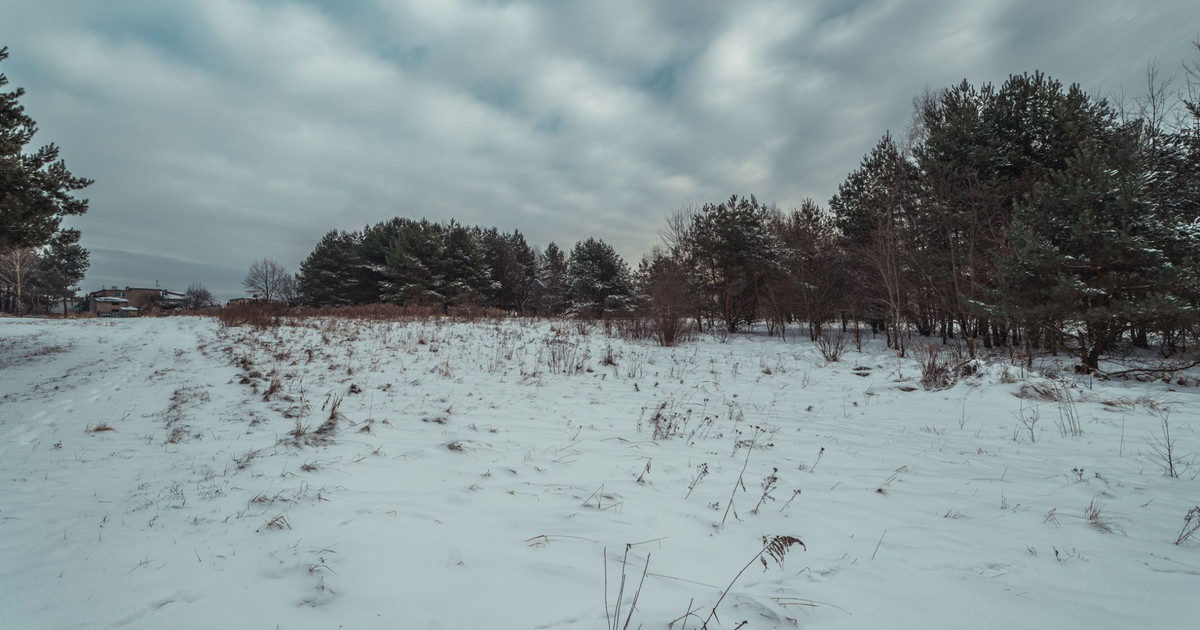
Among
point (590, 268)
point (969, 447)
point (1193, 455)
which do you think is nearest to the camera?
point (1193, 455)

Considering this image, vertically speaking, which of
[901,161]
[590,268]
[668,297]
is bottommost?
[668,297]

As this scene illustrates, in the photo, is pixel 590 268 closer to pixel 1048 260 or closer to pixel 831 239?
pixel 831 239

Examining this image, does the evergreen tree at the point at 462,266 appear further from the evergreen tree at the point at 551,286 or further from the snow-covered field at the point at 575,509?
the snow-covered field at the point at 575,509

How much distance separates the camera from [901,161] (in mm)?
16984

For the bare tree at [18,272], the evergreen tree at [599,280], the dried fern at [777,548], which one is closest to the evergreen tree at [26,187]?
the dried fern at [777,548]

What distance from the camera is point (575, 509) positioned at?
275 centimetres

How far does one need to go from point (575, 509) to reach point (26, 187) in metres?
14.2

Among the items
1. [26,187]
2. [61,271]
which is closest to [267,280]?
[61,271]

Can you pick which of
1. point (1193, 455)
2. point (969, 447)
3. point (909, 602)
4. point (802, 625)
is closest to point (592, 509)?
point (802, 625)

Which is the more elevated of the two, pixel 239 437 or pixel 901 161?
pixel 901 161

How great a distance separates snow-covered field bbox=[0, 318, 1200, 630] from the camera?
5.88ft

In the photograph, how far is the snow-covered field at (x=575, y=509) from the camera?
5.88 feet

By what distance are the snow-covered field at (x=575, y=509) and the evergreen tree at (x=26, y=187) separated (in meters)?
6.24

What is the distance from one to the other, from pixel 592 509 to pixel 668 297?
36.0 ft
